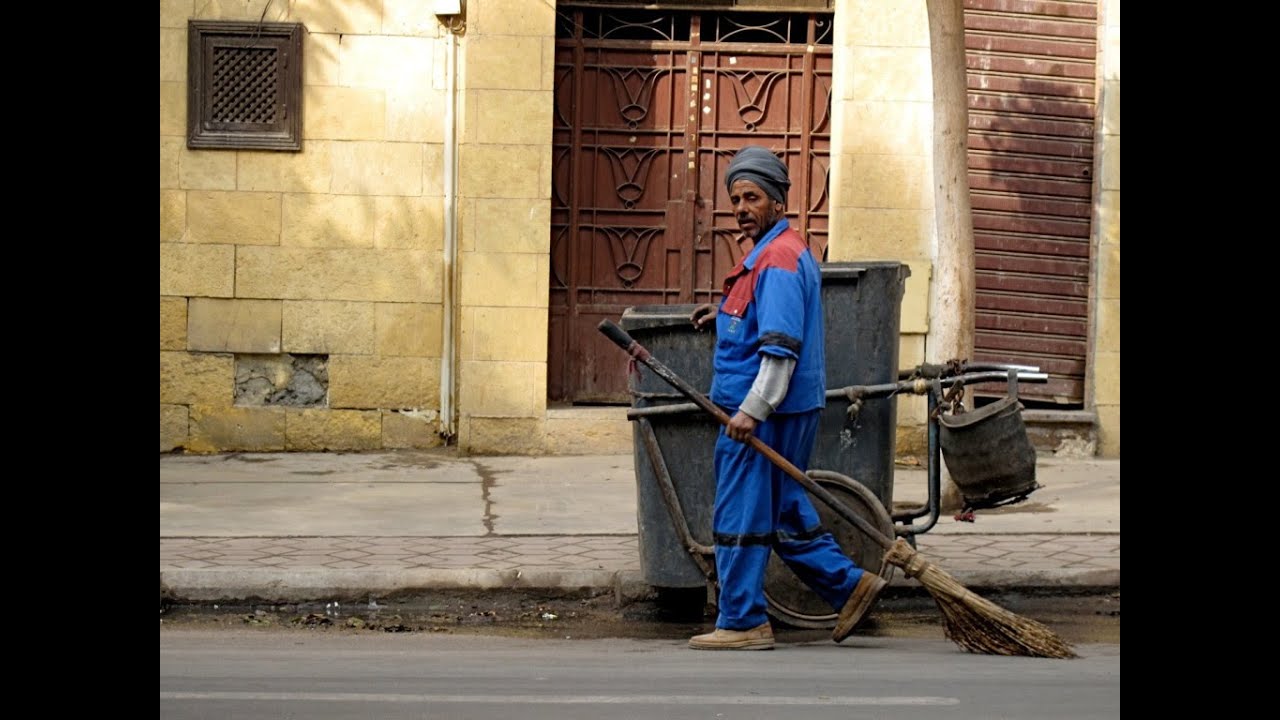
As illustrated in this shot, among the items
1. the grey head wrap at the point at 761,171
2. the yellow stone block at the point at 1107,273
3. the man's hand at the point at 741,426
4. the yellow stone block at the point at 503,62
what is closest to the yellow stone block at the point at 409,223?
the yellow stone block at the point at 503,62

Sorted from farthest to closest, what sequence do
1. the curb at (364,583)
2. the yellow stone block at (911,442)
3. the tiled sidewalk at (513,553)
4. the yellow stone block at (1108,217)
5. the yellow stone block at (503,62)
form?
the yellow stone block at (1108,217) → the yellow stone block at (911,442) → the yellow stone block at (503,62) → the tiled sidewalk at (513,553) → the curb at (364,583)

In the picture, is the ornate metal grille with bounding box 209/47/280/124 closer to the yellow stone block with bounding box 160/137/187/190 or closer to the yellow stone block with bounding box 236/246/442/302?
the yellow stone block with bounding box 160/137/187/190

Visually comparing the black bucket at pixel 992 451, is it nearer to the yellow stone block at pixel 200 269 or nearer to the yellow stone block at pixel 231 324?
the yellow stone block at pixel 231 324

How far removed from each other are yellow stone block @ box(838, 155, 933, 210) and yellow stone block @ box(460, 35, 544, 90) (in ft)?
6.85

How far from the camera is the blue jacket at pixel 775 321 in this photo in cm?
576

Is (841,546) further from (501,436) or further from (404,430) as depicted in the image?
(404,430)

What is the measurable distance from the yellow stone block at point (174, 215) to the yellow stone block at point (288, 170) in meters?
0.38

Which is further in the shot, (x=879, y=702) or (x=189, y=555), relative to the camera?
(x=189, y=555)

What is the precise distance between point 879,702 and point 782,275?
5.16 feet
